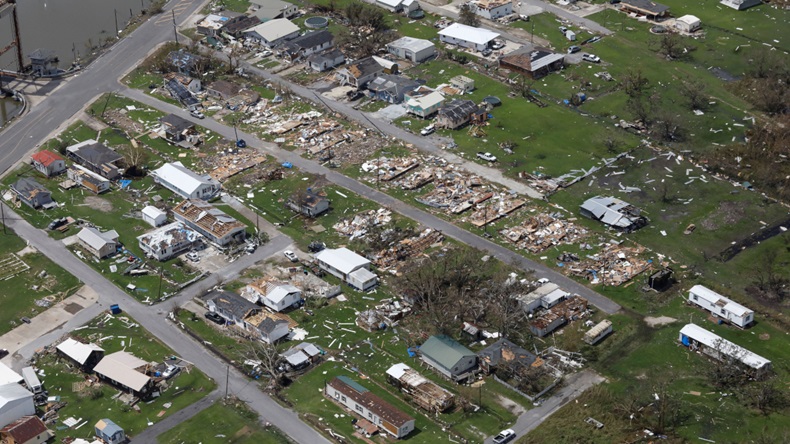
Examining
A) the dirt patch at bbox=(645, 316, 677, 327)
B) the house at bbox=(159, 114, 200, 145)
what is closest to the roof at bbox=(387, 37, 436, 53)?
the house at bbox=(159, 114, 200, 145)

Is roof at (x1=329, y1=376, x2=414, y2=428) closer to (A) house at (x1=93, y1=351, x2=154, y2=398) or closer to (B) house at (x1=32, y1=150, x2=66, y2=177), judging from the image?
(A) house at (x1=93, y1=351, x2=154, y2=398)

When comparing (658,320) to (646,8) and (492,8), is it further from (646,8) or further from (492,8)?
(646,8)

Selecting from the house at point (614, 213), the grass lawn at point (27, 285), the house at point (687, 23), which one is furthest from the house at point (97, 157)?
the house at point (687, 23)

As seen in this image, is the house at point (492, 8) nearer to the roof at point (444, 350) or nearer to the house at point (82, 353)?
the roof at point (444, 350)

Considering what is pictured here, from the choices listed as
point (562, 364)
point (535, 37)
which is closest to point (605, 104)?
point (535, 37)

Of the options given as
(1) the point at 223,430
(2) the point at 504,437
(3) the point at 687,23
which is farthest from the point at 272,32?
(2) the point at 504,437

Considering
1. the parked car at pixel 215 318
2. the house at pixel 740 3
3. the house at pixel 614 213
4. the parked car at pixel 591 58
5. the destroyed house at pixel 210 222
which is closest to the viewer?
the parked car at pixel 215 318
